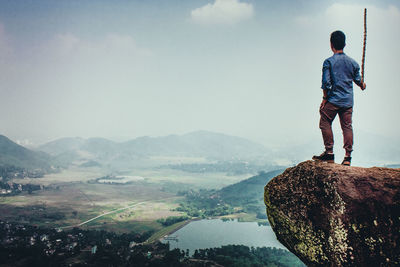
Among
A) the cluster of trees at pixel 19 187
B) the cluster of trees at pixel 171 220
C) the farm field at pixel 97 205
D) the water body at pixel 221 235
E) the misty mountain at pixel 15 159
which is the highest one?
the misty mountain at pixel 15 159

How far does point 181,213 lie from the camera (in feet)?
290

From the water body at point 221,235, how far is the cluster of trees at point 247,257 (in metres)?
6.00

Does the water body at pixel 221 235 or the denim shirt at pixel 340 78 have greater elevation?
the denim shirt at pixel 340 78

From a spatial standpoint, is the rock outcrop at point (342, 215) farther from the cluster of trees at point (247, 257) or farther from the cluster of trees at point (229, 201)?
the cluster of trees at point (229, 201)

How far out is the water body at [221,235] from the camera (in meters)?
59.6

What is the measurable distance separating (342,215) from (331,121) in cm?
175

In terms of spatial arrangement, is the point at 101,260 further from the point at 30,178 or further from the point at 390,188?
the point at 30,178

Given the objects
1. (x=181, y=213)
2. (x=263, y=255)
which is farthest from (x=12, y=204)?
(x=263, y=255)

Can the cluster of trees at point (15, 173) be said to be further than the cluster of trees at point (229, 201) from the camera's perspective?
Yes

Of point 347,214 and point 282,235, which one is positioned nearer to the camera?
point 347,214

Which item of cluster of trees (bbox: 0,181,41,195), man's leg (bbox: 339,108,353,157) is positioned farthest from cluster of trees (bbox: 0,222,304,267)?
cluster of trees (bbox: 0,181,41,195)

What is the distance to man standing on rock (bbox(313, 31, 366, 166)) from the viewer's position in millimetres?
4543

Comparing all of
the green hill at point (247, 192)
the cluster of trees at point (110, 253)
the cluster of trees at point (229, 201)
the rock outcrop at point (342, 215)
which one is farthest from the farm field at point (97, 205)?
the rock outcrop at point (342, 215)

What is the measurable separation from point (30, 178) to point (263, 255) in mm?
155533
